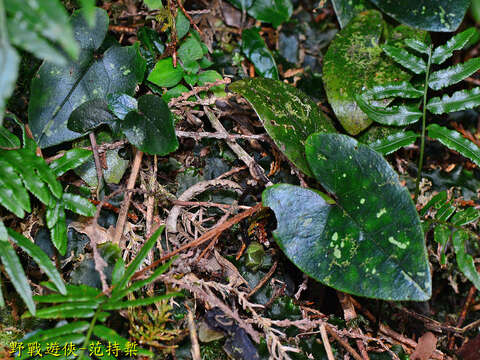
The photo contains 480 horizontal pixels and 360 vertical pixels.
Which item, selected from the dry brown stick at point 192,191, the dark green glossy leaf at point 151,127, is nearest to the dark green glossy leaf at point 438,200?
the dry brown stick at point 192,191

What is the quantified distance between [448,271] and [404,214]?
74 cm

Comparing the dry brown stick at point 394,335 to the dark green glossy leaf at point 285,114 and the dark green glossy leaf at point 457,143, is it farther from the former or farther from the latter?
the dark green glossy leaf at point 457,143

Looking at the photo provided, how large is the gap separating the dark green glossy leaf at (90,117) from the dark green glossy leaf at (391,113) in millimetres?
1130

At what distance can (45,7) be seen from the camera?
98 cm

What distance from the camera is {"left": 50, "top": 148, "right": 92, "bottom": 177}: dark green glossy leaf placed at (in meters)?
1.63

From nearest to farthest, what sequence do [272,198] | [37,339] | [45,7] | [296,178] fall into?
[45,7] < [37,339] < [272,198] < [296,178]

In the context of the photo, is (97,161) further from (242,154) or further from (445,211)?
(445,211)

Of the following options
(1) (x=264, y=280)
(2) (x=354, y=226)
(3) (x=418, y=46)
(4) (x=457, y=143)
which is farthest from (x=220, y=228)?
(3) (x=418, y=46)

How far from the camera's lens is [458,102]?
188 centimetres

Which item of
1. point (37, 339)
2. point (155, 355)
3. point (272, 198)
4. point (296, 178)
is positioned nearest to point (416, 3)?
point (296, 178)

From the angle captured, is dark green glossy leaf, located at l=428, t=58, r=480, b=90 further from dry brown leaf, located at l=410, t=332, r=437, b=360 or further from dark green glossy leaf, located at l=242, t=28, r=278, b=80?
dry brown leaf, located at l=410, t=332, r=437, b=360

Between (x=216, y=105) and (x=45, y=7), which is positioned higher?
(x=45, y=7)

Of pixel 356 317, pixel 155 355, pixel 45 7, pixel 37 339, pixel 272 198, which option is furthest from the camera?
pixel 356 317

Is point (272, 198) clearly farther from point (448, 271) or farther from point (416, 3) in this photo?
point (416, 3)
